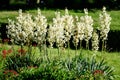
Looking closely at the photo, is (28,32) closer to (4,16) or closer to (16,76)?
(16,76)

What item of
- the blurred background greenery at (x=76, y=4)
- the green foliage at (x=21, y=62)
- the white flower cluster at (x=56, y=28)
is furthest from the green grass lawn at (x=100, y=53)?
the blurred background greenery at (x=76, y=4)

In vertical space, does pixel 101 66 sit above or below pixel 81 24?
below

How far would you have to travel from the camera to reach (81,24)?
1275cm

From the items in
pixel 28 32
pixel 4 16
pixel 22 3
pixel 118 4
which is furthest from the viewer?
pixel 22 3

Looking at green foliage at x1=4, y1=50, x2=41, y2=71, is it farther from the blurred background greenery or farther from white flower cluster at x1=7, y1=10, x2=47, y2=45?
the blurred background greenery

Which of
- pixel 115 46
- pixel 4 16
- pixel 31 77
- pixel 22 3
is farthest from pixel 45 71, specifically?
pixel 22 3

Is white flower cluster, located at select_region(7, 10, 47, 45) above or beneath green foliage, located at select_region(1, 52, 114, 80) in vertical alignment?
above

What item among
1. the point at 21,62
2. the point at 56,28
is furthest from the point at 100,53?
the point at 56,28

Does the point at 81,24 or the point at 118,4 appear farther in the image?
the point at 118,4

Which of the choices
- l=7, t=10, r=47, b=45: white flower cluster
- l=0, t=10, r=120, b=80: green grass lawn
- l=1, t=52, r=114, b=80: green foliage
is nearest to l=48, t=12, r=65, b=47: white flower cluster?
l=7, t=10, r=47, b=45: white flower cluster

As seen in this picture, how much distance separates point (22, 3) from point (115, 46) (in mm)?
17494

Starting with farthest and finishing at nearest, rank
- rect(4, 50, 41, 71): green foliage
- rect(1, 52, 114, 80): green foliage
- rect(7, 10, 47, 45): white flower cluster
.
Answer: rect(4, 50, 41, 71): green foliage < rect(7, 10, 47, 45): white flower cluster < rect(1, 52, 114, 80): green foliage

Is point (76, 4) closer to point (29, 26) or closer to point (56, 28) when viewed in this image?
point (29, 26)

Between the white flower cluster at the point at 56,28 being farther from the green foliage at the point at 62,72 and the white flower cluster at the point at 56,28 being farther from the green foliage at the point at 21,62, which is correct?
the green foliage at the point at 21,62
